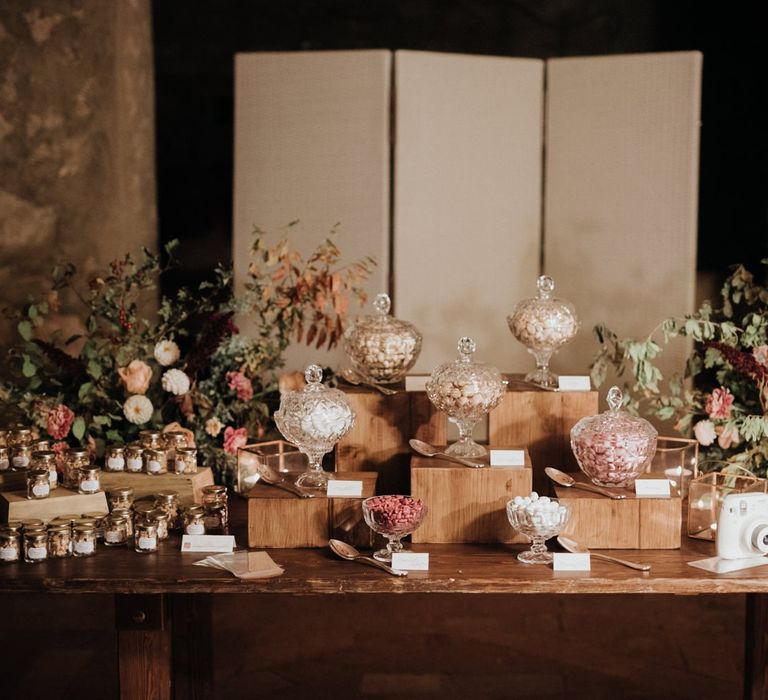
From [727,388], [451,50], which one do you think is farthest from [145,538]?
[451,50]

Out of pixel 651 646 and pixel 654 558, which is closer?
pixel 654 558

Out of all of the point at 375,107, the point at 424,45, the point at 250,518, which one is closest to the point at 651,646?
the point at 250,518

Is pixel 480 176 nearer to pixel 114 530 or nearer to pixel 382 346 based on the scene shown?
pixel 382 346

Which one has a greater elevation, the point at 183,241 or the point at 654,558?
the point at 183,241

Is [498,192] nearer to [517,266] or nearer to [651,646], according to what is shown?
[517,266]

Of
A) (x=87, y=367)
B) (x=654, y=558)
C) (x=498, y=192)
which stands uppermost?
(x=498, y=192)

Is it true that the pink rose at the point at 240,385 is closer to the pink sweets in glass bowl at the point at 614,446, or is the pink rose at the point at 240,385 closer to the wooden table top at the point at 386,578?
the wooden table top at the point at 386,578

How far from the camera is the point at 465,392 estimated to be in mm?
2006

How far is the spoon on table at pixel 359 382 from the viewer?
86.0 inches

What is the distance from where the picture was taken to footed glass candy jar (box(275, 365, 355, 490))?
199 cm

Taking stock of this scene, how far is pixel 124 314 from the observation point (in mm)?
2582

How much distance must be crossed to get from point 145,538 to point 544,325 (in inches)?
40.1

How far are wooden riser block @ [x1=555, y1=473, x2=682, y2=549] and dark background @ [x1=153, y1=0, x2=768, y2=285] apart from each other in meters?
2.69

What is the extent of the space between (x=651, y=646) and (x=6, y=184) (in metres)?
2.83
